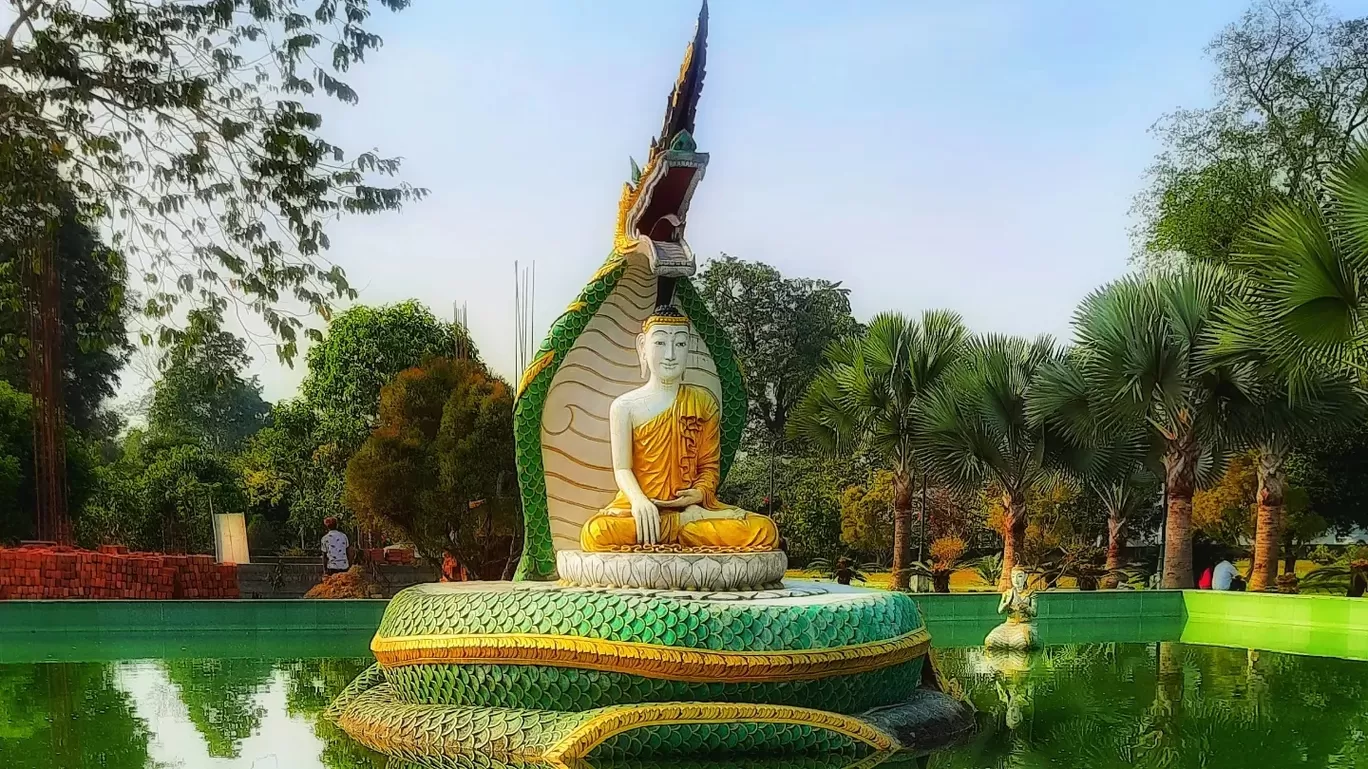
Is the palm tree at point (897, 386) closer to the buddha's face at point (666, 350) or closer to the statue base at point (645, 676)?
the buddha's face at point (666, 350)

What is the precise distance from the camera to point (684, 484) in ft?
26.6

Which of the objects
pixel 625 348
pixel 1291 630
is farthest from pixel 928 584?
pixel 625 348

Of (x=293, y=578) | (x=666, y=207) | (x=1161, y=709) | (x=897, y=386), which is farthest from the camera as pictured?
(x=293, y=578)

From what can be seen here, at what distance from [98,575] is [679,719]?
11.2 m

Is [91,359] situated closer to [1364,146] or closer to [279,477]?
[279,477]

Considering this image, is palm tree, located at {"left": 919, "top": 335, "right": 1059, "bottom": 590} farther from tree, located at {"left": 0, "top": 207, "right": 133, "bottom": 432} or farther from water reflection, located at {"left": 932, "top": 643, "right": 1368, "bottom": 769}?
tree, located at {"left": 0, "top": 207, "right": 133, "bottom": 432}

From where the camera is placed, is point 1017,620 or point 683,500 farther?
point 1017,620

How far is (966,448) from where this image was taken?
1762cm

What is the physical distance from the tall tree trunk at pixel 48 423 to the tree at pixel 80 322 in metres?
0.41

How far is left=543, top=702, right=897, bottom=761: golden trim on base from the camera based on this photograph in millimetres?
6555

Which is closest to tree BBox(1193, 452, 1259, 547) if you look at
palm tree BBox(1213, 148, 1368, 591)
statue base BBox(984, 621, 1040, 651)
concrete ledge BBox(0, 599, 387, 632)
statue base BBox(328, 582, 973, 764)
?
palm tree BBox(1213, 148, 1368, 591)

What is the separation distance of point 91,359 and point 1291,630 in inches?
865

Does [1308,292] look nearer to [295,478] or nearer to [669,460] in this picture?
[669,460]

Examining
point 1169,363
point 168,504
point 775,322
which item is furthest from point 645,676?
point 775,322
